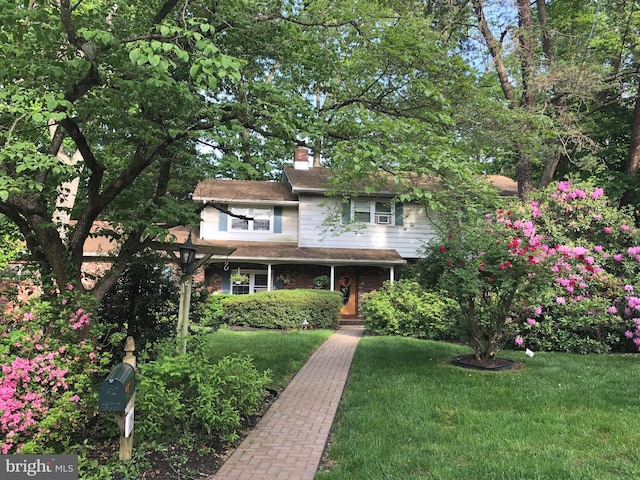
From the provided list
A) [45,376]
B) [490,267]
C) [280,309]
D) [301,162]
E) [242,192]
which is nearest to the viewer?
[45,376]

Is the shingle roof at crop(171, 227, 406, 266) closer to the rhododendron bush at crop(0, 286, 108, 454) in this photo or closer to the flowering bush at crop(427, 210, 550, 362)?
the flowering bush at crop(427, 210, 550, 362)

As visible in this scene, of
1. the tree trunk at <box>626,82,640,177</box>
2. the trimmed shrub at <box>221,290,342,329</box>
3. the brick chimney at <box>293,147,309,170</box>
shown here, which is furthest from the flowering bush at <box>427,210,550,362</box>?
the brick chimney at <box>293,147,309,170</box>

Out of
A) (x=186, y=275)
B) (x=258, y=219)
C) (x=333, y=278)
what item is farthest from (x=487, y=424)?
(x=258, y=219)

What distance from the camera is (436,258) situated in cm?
855

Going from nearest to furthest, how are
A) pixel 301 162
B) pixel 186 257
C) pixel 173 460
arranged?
pixel 173 460 → pixel 186 257 → pixel 301 162

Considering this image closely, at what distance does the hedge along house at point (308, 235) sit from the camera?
18797 mm

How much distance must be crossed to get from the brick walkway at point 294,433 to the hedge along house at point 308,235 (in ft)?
34.4

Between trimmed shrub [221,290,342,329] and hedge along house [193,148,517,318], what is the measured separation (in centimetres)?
240

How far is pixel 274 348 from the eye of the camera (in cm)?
1084

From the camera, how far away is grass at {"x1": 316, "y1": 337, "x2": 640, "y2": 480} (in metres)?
3.91

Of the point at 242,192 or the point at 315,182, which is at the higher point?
the point at 315,182

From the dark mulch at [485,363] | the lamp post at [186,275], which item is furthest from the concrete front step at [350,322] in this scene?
the lamp post at [186,275]
